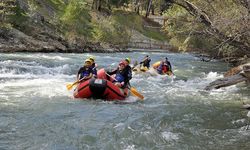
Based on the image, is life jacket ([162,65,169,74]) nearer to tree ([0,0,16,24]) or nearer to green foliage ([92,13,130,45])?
tree ([0,0,16,24])

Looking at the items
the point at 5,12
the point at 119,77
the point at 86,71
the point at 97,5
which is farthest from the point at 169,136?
the point at 97,5

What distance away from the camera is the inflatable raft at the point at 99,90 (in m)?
14.2

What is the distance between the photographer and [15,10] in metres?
39.4

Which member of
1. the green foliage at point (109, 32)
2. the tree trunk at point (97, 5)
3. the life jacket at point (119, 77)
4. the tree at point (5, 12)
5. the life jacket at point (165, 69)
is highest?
the tree trunk at point (97, 5)

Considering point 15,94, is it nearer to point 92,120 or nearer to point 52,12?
point 92,120

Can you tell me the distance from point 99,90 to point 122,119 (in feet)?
9.10

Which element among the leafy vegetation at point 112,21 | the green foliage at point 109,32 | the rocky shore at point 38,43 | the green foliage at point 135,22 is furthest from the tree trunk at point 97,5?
the rocky shore at point 38,43

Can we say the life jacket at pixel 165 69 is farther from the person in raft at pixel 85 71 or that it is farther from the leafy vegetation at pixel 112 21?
the person in raft at pixel 85 71

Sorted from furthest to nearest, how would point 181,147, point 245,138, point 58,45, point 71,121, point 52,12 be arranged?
point 52,12 < point 58,45 < point 71,121 < point 245,138 < point 181,147

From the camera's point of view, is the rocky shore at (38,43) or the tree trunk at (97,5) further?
the tree trunk at (97,5)

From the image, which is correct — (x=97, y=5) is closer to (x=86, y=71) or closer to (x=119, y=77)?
(x=86, y=71)

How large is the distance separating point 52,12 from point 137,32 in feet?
65.6

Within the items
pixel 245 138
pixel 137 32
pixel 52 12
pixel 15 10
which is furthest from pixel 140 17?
pixel 245 138

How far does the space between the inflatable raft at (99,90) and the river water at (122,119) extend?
32 centimetres
